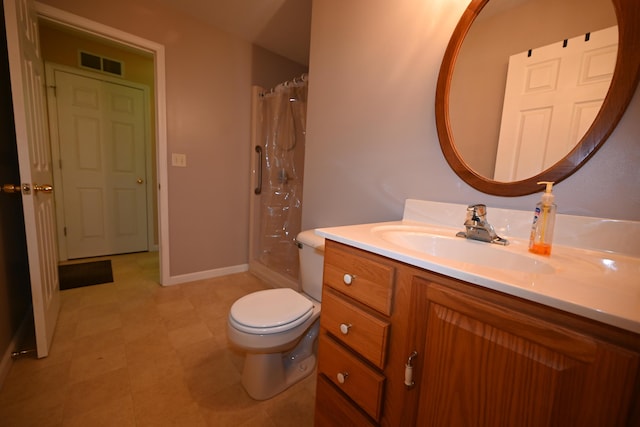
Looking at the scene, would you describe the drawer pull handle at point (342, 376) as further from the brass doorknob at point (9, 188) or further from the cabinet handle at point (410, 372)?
the brass doorknob at point (9, 188)

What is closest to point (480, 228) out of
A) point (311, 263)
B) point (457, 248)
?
point (457, 248)

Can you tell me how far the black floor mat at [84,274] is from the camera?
7.29 feet

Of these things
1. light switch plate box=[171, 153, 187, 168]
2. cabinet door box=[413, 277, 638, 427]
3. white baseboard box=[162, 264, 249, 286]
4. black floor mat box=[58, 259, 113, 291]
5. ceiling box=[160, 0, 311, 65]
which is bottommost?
black floor mat box=[58, 259, 113, 291]

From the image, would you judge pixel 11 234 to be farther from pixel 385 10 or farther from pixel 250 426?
pixel 385 10

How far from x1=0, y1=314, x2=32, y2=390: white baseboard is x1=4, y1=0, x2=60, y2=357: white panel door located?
0.34ft

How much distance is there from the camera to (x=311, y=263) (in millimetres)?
1360

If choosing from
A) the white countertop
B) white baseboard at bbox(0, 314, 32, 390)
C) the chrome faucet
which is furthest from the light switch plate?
the chrome faucet

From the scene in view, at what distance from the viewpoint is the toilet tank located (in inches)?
51.9

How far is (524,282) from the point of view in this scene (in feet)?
1.54

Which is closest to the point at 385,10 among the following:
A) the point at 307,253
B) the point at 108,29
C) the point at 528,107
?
the point at 528,107

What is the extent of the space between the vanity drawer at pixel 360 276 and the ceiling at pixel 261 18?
1.95m

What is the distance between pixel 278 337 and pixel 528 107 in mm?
1269

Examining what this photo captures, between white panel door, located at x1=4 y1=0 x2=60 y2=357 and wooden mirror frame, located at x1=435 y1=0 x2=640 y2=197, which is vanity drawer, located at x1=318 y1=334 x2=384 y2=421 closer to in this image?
wooden mirror frame, located at x1=435 y1=0 x2=640 y2=197

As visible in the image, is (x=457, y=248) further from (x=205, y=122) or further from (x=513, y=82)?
(x=205, y=122)
